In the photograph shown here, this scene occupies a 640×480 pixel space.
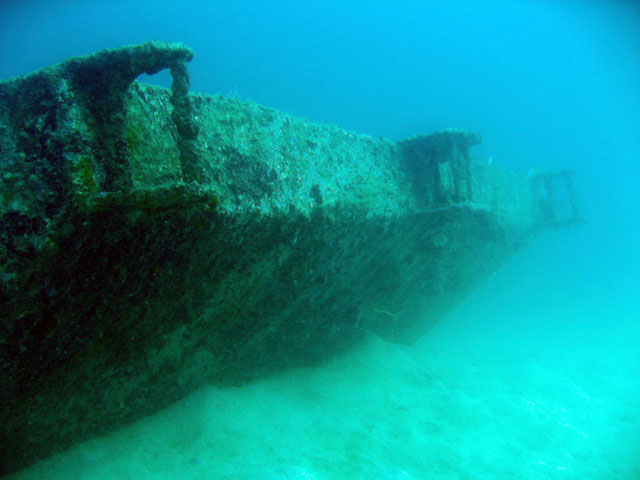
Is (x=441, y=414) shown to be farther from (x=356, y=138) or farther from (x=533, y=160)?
(x=533, y=160)

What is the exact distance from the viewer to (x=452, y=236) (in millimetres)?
5551

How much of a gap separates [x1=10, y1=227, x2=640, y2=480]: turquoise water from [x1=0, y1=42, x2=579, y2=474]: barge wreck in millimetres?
271

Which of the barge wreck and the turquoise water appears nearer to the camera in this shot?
the barge wreck

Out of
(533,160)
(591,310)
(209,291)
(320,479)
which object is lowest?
(591,310)

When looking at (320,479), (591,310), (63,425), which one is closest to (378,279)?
(320,479)

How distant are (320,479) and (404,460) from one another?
46.8 inches

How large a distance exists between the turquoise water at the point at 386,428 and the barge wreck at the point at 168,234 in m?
0.27

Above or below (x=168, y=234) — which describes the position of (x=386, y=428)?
below

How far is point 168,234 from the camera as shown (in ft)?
6.49

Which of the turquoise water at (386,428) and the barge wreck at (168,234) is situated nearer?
the barge wreck at (168,234)

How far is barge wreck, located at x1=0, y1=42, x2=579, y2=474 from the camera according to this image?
1.61 meters

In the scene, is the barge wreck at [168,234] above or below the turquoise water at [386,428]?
above

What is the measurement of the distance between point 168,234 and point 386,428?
3649 mm

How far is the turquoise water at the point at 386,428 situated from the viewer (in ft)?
10.3
